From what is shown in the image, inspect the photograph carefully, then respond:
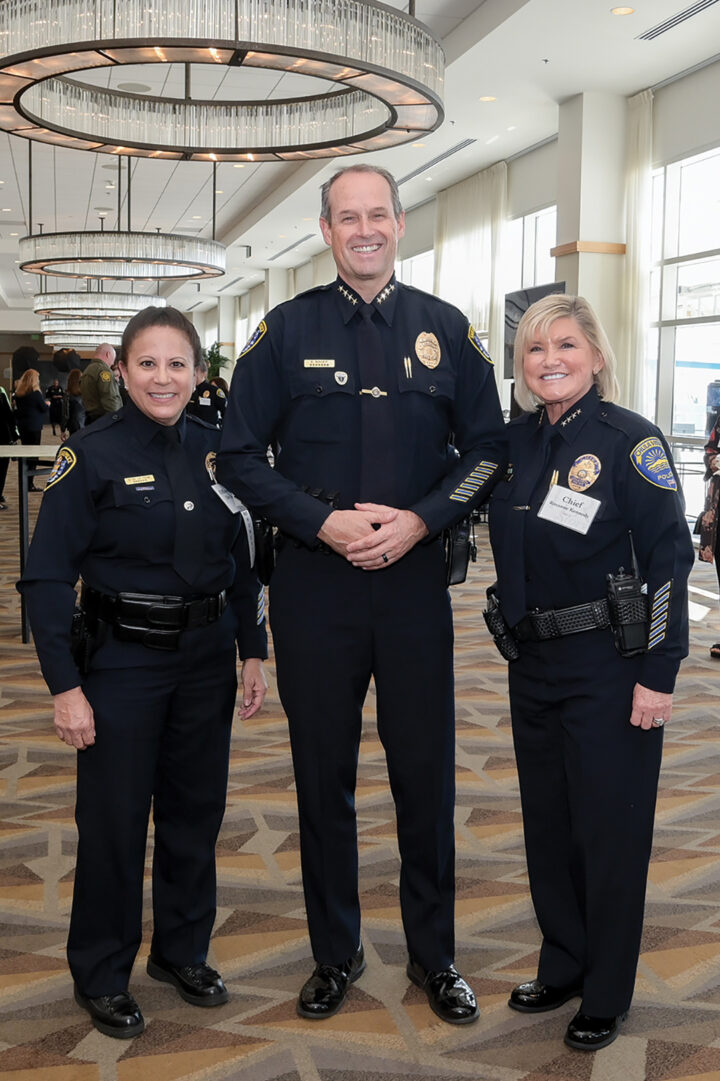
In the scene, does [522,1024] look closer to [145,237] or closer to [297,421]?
[297,421]

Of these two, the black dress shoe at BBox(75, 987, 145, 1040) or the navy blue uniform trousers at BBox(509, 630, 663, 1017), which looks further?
the black dress shoe at BBox(75, 987, 145, 1040)

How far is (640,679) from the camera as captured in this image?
7.02ft

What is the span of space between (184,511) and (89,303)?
15.8 meters

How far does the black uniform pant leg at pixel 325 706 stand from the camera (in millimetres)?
2277

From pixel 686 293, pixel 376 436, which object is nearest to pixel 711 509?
pixel 376 436

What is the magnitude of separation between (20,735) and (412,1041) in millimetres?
2709

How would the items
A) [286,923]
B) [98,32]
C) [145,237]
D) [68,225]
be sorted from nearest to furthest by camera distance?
[286,923]
[98,32]
[145,237]
[68,225]

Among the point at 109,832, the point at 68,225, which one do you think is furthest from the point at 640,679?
the point at 68,225

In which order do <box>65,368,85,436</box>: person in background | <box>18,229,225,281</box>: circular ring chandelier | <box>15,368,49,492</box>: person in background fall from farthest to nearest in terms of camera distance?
<box>65,368,85,436</box>: person in background, <box>15,368,49,492</box>: person in background, <box>18,229,225,281</box>: circular ring chandelier

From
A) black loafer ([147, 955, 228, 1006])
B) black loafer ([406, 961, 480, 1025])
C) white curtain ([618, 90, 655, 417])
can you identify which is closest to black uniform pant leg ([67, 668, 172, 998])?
black loafer ([147, 955, 228, 1006])

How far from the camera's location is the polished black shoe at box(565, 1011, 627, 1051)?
2.24 m

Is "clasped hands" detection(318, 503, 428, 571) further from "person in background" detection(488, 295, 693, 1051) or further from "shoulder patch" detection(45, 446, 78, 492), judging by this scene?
"shoulder patch" detection(45, 446, 78, 492)

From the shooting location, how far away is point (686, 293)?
10977 mm

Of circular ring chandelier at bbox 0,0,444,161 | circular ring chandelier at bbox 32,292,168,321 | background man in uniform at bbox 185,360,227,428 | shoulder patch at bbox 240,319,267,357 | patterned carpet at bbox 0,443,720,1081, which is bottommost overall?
patterned carpet at bbox 0,443,720,1081
